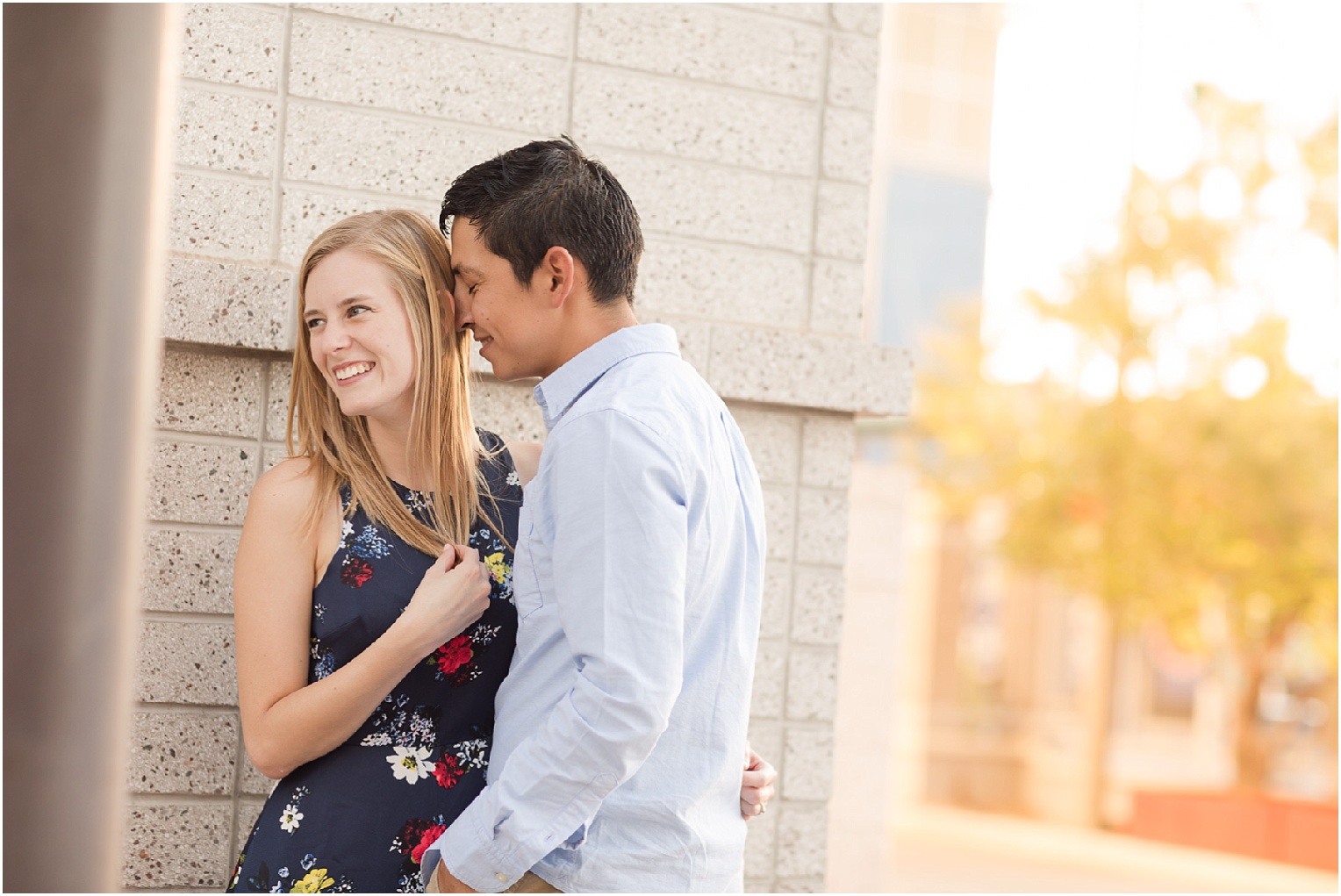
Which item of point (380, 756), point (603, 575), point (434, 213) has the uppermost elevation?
point (434, 213)

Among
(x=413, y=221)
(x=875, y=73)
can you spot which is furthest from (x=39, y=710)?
(x=875, y=73)

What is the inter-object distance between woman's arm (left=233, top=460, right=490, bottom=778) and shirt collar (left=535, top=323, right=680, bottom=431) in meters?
0.38

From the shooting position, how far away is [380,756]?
2.33 meters

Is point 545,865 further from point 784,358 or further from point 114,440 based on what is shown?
point 784,358

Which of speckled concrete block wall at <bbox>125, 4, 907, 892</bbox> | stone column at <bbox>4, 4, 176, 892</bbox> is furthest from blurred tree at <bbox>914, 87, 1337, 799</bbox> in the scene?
stone column at <bbox>4, 4, 176, 892</bbox>

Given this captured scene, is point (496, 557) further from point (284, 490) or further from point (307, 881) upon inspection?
point (307, 881)

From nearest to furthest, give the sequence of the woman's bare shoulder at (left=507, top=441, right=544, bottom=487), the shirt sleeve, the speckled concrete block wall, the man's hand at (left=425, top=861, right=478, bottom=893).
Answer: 1. the shirt sleeve
2. the man's hand at (left=425, top=861, right=478, bottom=893)
3. the woman's bare shoulder at (left=507, top=441, right=544, bottom=487)
4. the speckled concrete block wall

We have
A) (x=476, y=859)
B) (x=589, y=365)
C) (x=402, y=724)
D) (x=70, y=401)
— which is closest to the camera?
(x=70, y=401)

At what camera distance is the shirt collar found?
6.82 ft

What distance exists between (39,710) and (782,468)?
2.46 m

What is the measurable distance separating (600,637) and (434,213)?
1.61 metres

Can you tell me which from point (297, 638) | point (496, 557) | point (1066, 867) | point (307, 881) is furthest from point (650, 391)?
point (1066, 867)

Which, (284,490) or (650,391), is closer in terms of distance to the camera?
(650,391)

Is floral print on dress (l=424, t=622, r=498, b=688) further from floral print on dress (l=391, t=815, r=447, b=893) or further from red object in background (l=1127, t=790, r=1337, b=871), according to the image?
red object in background (l=1127, t=790, r=1337, b=871)
